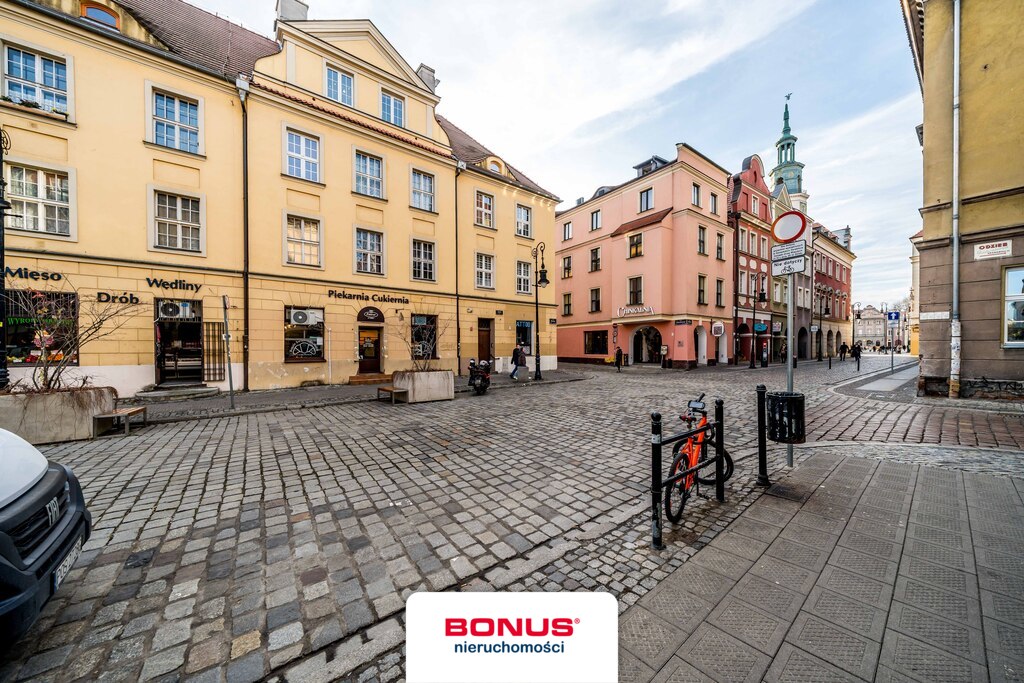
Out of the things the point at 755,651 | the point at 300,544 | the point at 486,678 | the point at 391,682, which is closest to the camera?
the point at 486,678

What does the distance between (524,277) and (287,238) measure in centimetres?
1230

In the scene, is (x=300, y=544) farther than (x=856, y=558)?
Yes

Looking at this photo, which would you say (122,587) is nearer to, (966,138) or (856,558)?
(856,558)

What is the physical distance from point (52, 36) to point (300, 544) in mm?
17172

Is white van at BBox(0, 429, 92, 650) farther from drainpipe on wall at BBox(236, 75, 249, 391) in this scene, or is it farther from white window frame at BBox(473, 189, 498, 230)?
white window frame at BBox(473, 189, 498, 230)

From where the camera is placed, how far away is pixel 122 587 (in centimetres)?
270

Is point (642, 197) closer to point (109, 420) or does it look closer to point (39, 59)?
point (39, 59)

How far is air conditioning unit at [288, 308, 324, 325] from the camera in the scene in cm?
1402

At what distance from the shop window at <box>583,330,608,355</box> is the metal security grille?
24365 mm

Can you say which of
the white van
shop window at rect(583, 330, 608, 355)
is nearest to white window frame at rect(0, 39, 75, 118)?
the white van

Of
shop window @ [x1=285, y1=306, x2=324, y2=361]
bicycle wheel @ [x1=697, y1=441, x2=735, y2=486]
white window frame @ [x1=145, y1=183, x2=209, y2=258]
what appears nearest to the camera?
bicycle wheel @ [x1=697, y1=441, x2=735, y2=486]

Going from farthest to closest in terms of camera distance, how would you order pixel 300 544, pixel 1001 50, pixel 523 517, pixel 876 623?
pixel 1001 50, pixel 523 517, pixel 300 544, pixel 876 623

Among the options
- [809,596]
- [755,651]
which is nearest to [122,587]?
[755,651]

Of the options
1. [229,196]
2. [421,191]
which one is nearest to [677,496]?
[229,196]
